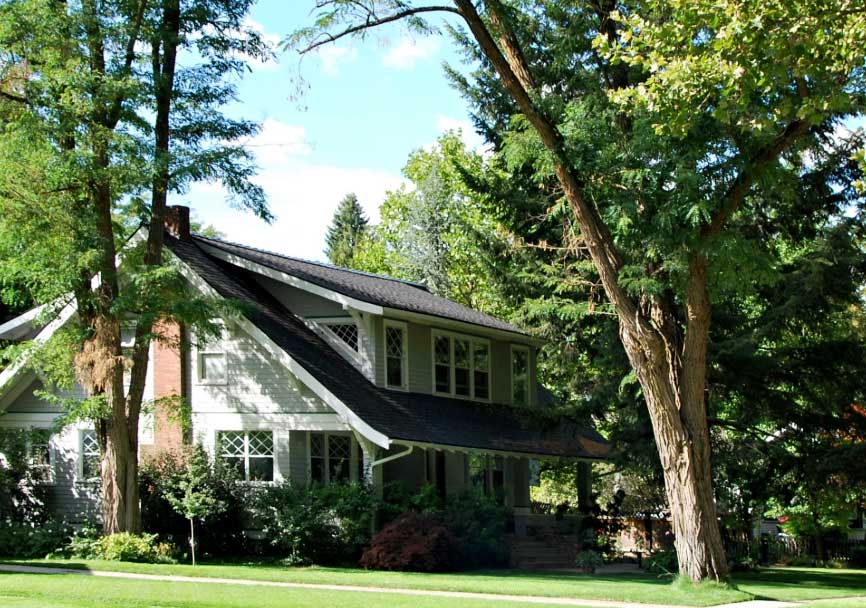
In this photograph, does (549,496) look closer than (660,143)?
No

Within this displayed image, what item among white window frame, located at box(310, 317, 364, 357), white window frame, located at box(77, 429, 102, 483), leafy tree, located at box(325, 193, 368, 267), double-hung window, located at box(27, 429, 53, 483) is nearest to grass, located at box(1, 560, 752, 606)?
white window frame, located at box(77, 429, 102, 483)

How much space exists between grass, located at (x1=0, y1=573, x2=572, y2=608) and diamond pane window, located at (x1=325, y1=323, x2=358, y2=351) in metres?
10.8

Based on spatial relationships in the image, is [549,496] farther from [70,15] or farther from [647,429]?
[70,15]

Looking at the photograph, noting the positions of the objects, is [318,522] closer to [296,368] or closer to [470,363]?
[296,368]

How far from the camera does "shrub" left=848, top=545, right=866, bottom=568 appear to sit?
31.4 metres

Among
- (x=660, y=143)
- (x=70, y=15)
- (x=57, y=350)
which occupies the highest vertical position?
(x=70, y=15)

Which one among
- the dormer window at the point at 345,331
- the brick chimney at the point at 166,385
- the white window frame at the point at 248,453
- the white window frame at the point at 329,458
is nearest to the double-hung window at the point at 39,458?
the brick chimney at the point at 166,385

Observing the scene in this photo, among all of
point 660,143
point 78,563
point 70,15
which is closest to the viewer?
point 660,143

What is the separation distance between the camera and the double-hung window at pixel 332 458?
26.0 m

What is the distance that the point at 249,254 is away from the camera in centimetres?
2966

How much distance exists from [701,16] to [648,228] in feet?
16.0

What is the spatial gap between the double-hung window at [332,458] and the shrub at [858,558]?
15239mm

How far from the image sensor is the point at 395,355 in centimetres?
2797

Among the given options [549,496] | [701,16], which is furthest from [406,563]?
[549,496]
